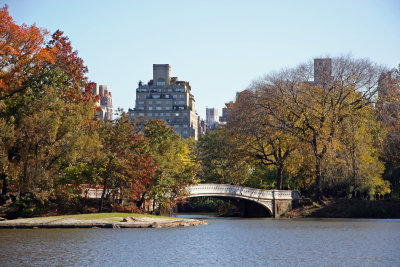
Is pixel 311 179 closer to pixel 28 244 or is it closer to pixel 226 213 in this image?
pixel 226 213

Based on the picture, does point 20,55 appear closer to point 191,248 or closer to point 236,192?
point 191,248

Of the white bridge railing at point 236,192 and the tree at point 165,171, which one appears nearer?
the tree at point 165,171

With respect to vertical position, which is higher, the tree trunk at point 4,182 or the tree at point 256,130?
the tree at point 256,130

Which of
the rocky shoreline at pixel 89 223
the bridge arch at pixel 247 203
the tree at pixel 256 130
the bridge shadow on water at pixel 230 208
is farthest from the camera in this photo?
the bridge shadow on water at pixel 230 208

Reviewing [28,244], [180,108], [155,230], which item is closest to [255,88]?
[155,230]

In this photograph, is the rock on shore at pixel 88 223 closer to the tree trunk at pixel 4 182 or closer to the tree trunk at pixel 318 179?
the tree trunk at pixel 4 182

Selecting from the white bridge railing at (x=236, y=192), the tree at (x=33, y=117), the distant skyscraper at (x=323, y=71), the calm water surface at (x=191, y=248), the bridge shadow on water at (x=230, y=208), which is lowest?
the calm water surface at (x=191, y=248)

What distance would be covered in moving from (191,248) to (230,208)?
52404mm

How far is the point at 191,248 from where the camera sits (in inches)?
1218

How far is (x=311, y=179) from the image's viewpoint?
7000cm

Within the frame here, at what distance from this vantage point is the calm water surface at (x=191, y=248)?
83.9 ft

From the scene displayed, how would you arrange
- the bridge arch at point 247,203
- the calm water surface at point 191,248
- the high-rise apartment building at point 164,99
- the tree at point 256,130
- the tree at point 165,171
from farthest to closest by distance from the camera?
the high-rise apartment building at point 164,99, the bridge arch at point 247,203, the tree at point 256,130, the tree at point 165,171, the calm water surface at point 191,248

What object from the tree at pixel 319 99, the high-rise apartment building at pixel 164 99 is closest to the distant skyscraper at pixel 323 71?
the tree at pixel 319 99

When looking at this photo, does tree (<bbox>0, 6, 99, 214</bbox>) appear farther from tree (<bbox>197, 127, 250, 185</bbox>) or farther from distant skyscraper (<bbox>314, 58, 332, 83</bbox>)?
tree (<bbox>197, 127, 250, 185</bbox>)
